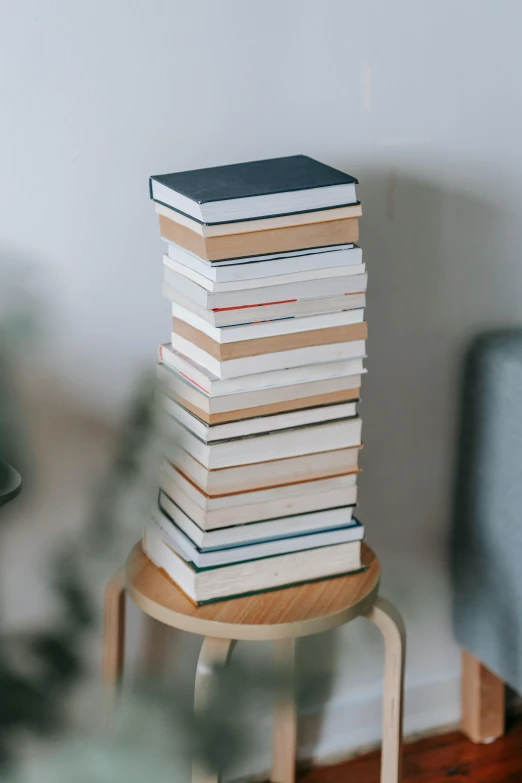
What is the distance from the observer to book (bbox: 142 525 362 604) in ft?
3.65

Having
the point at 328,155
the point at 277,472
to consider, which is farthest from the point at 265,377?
the point at 328,155

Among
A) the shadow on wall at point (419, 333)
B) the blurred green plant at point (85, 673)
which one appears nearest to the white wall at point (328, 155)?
the shadow on wall at point (419, 333)

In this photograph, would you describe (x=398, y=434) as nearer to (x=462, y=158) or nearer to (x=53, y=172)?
(x=462, y=158)

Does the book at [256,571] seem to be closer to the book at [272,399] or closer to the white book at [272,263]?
the book at [272,399]

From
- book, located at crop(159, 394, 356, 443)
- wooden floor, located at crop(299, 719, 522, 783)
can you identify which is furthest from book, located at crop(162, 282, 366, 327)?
wooden floor, located at crop(299, 719, 522, 783)

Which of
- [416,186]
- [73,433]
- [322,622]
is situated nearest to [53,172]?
[73,433]

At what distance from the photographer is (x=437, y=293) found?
142 centimetres

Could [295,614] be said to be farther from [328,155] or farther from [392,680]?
[328,155]

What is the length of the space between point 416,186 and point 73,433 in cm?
59

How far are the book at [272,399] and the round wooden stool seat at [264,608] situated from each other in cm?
18

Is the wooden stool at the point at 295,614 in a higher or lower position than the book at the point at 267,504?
lower

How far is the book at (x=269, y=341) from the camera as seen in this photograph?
1042 millimetres

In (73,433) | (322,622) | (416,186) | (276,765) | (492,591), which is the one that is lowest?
(276,765)

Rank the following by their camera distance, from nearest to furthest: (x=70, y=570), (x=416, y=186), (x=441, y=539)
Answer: (x=70, y=570) < (x=416, y=186) < (x=441, y=539)
